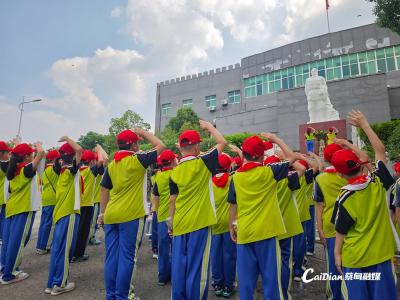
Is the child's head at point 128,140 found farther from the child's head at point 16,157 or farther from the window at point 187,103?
the window at point 187,103

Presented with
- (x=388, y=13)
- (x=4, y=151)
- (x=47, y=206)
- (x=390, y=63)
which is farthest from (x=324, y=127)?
(x=390, y=63)

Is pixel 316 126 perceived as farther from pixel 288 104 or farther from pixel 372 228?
pixel 372 228

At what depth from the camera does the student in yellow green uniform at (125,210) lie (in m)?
3.40

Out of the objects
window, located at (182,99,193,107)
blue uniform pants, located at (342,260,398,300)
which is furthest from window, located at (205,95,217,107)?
blue uniform pants, located at (342,260,398,300)

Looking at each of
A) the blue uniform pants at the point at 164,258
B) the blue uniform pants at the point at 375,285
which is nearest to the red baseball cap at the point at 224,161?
the blue uniform pants at the point at 164,258

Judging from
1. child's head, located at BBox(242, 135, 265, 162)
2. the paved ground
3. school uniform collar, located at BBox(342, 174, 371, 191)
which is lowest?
the paved ground

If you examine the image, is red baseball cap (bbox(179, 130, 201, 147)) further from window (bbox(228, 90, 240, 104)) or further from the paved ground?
window (bbox(228, 90, 240, 104))

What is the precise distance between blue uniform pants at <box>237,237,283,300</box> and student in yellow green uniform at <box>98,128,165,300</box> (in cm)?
138

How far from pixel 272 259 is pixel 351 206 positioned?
0.92 metres

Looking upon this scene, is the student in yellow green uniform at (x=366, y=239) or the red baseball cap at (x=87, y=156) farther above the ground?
the red baseball cap at (x=87, y=156)

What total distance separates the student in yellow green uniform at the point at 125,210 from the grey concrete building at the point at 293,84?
23.7 metres

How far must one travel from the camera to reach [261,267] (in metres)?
2.83

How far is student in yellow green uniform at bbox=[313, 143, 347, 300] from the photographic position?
3.39 metres

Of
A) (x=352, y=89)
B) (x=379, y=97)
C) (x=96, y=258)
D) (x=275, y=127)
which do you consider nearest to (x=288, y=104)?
(x=275, y=127)
